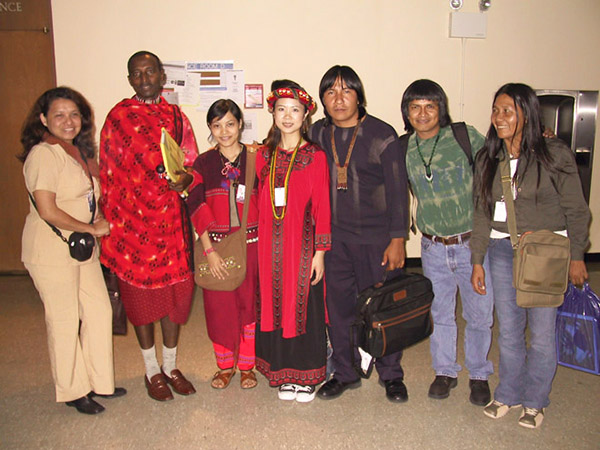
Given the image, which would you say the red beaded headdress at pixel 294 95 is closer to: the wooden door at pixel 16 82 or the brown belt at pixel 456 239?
the brown belt at pixel 456 239

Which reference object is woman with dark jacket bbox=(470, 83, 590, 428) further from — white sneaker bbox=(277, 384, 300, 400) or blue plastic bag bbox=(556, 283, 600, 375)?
white sneaker bbox=(277, 384, 300, 400)

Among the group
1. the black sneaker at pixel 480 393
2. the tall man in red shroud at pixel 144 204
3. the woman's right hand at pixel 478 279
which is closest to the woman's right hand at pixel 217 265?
the tall man in red shroud at pixel 144 204

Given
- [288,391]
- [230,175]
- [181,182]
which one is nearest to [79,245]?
[181,182]

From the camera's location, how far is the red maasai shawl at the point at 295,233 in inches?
85.2

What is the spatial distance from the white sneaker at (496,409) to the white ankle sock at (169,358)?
1.66 meters

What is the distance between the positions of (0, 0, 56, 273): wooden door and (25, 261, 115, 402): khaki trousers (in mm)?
3040

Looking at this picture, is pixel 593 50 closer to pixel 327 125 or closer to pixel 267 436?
pixel 327 125

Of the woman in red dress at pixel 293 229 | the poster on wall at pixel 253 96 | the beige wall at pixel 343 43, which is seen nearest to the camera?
the woman in red dress at pixel 293 229

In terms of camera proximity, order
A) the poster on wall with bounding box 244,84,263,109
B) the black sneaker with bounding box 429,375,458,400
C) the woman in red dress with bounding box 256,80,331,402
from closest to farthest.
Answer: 1. the woman in red dress with bounding box 256,80,331,402
2. the black sneaker with bounding box 429,375,458,400
3. the poster on wall with bounding box 244,84,263,109

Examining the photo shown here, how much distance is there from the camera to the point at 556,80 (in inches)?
184

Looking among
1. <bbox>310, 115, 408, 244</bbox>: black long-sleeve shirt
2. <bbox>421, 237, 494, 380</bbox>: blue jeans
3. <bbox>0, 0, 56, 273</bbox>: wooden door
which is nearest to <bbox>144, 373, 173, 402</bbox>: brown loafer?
<bbox>310, 115, 408, 244</bbox>: black long-sleeve shirt

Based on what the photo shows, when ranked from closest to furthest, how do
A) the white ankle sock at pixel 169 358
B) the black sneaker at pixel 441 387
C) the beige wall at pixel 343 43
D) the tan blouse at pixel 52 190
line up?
the tan blouse at pixel 52 190
the black sneaker at pixel 441 387
the white ankle sock at pixel 169 358
the beige wall at pixel 343 43

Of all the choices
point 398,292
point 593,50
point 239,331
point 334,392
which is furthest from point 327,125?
point 593,50

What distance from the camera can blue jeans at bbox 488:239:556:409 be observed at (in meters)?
2.04
